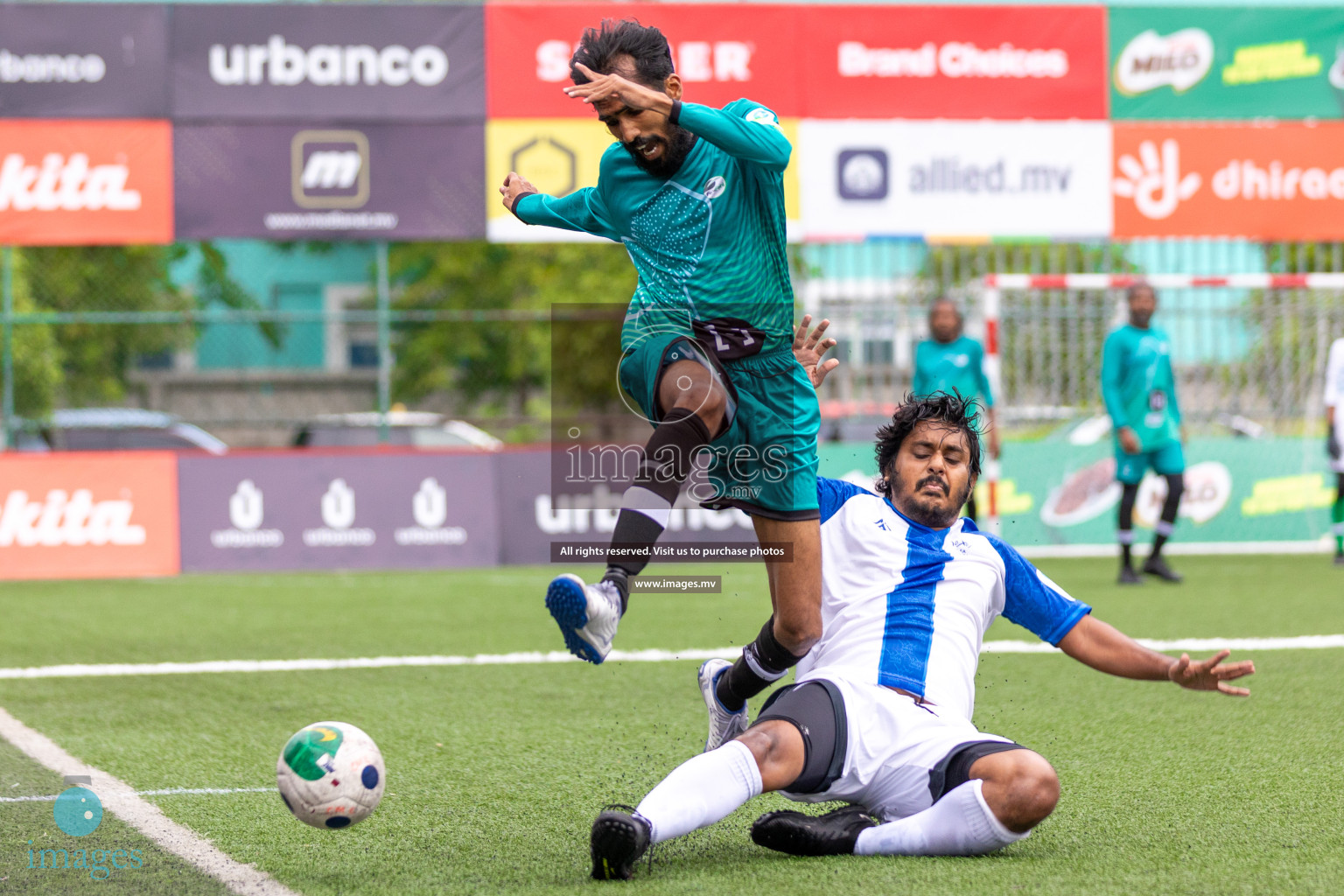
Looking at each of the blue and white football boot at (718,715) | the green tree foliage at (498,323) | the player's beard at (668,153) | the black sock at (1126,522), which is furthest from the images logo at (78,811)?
the green tree foliage at (498,323)

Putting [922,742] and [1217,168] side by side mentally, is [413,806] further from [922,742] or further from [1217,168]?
[1217,168]

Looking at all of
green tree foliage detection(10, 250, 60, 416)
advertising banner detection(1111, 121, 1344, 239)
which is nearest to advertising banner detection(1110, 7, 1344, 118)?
advertising banner detection(1111, 121, 1344, 239)

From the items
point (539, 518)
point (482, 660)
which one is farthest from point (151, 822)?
point (539, 518)

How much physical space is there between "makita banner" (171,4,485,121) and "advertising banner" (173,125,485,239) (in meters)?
0.17

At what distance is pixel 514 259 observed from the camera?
26125 mm

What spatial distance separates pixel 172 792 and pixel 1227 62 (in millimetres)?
12457

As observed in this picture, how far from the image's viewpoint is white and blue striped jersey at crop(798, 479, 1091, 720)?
12.4 feet

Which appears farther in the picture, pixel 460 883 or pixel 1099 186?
pixel 1099 186

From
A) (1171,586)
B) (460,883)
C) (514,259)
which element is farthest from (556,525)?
(514,259)

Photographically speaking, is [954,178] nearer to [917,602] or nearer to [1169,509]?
[1169,509]

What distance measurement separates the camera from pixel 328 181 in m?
12.7

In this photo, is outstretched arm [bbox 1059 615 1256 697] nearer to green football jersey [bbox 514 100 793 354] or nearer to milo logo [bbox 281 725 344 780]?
green football jersey [bbox 514 100 793 354]

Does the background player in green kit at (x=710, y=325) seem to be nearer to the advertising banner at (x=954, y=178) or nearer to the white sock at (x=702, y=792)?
the white sock at (x=702, y=792)

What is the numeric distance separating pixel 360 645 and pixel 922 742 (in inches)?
196
